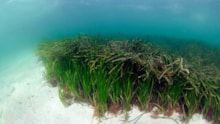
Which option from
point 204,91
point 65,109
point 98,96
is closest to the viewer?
point 204,91

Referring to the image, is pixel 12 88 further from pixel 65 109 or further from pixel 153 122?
pixel 153 122

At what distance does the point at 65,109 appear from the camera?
161 inches

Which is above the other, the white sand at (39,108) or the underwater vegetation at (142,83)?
the underwater vegetation at (142,83)

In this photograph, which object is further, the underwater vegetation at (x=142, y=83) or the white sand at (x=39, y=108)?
the white sand at (x=39, y=108)

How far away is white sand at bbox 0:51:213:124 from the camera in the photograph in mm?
3772

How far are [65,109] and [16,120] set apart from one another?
33.8 inches

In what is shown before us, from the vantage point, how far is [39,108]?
425cm

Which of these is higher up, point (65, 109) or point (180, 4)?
point (180, 4)

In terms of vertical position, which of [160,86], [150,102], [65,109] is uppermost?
[160,86]

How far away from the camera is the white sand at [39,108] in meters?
3.77

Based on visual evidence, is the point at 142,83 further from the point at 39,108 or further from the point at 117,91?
the point at 39,108

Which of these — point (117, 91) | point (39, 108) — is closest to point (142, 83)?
point (117, 91)

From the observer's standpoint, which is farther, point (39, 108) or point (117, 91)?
point (39, 108)

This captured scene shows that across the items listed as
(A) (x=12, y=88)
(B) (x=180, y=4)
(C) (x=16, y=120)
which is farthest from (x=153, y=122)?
(B) (x=180, y=4)
